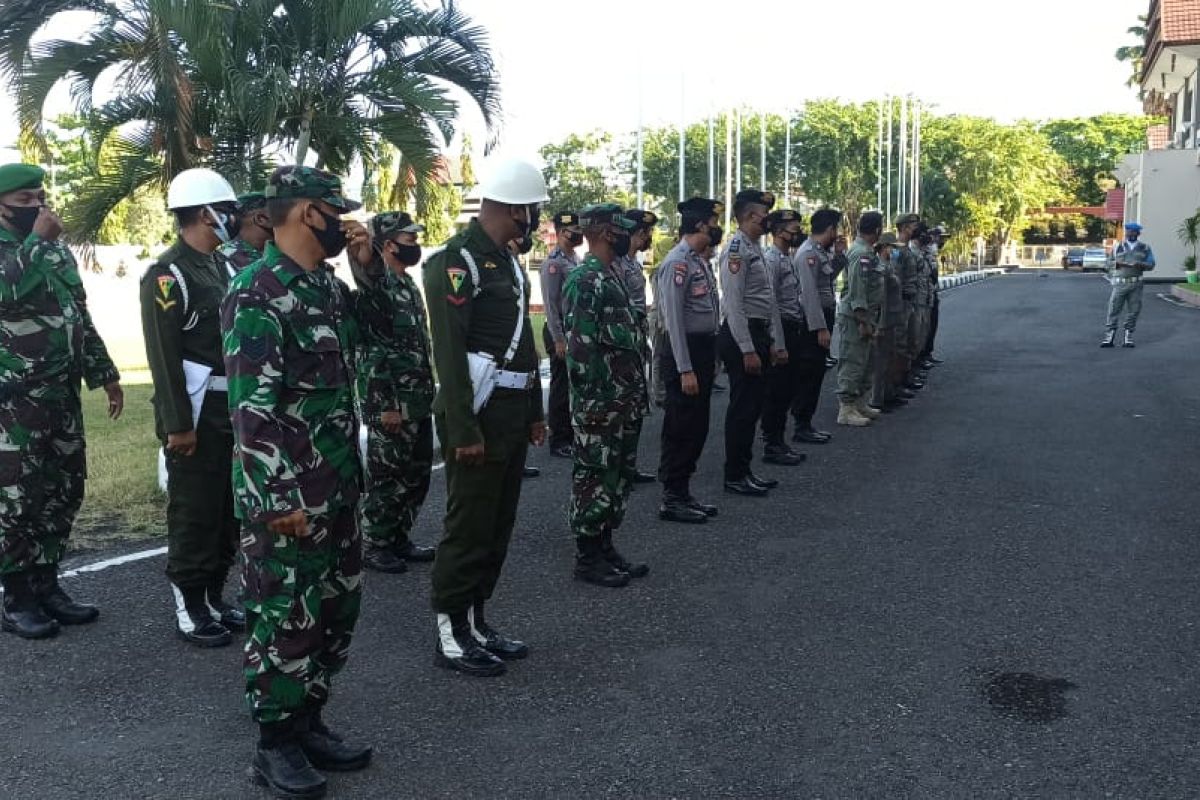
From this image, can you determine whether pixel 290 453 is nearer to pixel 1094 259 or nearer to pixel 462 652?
pixel 462 652

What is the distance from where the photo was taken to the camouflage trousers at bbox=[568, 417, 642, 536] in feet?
17.8

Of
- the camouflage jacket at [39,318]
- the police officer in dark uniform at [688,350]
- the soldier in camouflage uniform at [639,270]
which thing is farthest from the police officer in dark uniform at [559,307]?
the camouflage jacket at [39,318]

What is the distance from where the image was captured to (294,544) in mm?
3293

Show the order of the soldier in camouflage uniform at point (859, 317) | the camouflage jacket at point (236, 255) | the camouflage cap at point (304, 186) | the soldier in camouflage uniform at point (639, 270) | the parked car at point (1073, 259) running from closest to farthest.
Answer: the camouflage cap at point (304, 186), the camouflage jacket at point (236, 255), the soldier in camouflage uniform at point (639, 270), the soldier in camouflage uniform at point (859, 317), the parked car at point (1073, 259)

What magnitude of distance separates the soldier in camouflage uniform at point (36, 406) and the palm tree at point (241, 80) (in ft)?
17.6

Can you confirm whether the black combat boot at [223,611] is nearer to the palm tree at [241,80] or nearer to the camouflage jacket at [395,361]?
the camouflage jacket at [395,361]

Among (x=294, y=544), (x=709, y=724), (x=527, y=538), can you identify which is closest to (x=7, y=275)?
(x=294, y=544)

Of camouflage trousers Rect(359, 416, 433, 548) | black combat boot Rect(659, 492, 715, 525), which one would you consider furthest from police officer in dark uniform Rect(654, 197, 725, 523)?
camouflage trousers Rect(359, 416, 433, 548)

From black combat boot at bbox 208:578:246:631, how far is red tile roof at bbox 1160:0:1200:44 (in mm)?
32547

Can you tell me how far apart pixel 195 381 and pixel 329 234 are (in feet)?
4.77

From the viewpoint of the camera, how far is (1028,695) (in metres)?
3.98

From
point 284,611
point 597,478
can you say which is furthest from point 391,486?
point 284,611

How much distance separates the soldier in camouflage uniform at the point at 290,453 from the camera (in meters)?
3.23

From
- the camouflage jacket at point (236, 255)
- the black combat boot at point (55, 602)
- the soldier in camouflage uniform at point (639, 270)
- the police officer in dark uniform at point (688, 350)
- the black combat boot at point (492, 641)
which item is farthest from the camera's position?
the soldier in camouflage uniform at point (639, 270)
